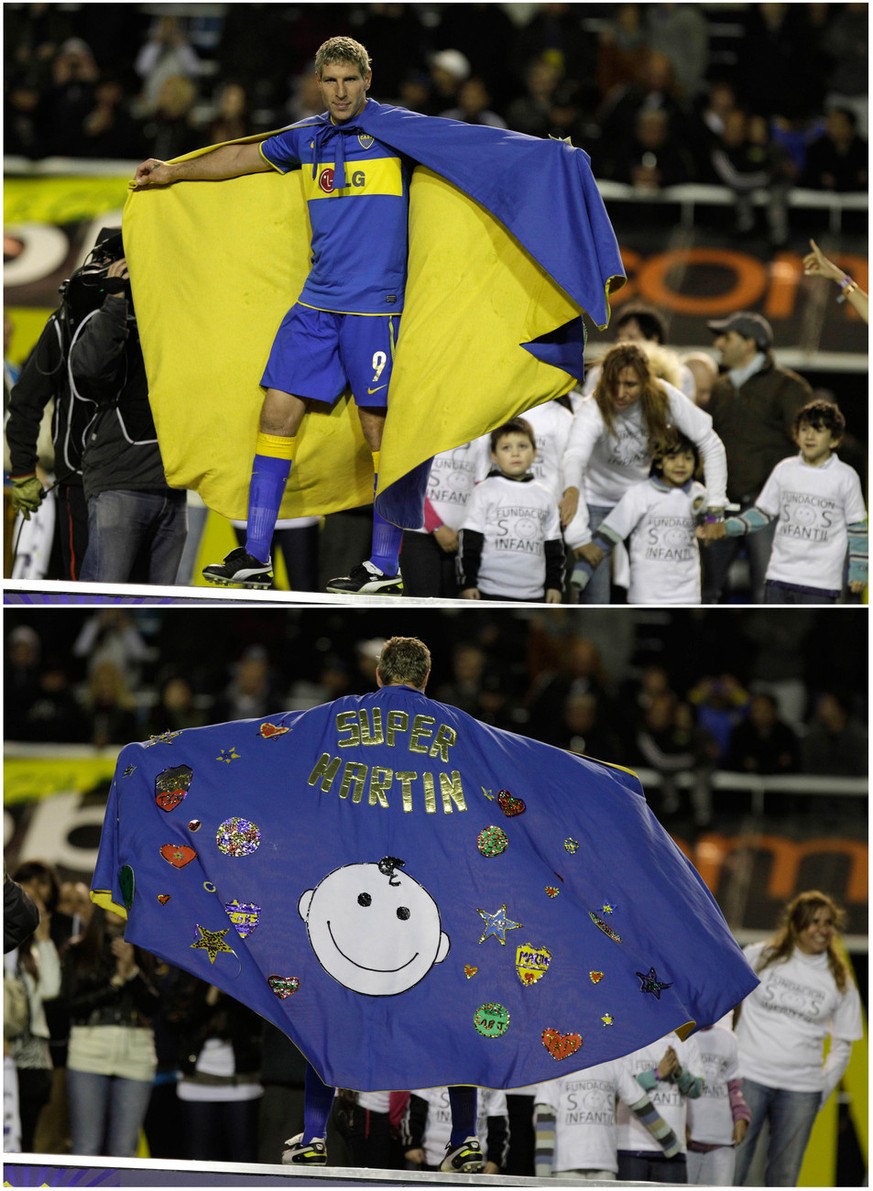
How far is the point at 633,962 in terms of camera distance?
207 inches

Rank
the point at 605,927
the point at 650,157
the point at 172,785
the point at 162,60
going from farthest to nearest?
the point at 162,60, the point at 650,157, the point at 172,785, the point at 605,927

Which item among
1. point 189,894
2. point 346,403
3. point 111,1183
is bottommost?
point 111,1183

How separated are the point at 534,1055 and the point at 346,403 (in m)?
2.40

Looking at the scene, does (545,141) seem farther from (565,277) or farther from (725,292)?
(725,292)

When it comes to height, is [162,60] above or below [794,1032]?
above

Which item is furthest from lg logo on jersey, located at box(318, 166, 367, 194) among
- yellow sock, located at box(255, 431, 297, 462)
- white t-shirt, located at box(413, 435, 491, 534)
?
white t-shirt, located at box(413, 435, 491, 534)

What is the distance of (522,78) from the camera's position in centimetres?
1152

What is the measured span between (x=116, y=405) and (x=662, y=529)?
227 cm

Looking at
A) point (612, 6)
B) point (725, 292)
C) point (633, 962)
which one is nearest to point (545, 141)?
point (633, 962)

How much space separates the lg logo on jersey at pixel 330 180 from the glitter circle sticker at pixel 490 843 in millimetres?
2194

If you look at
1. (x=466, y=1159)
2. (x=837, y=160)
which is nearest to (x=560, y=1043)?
(x=466, y=1159)

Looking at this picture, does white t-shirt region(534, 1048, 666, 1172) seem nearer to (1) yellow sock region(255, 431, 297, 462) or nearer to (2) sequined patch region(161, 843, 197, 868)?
(2) sequined patch region(161, 843, 197, 868)

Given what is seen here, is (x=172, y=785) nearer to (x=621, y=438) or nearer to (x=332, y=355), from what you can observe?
(x=332, y=355)

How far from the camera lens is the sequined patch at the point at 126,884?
531 centimetres
